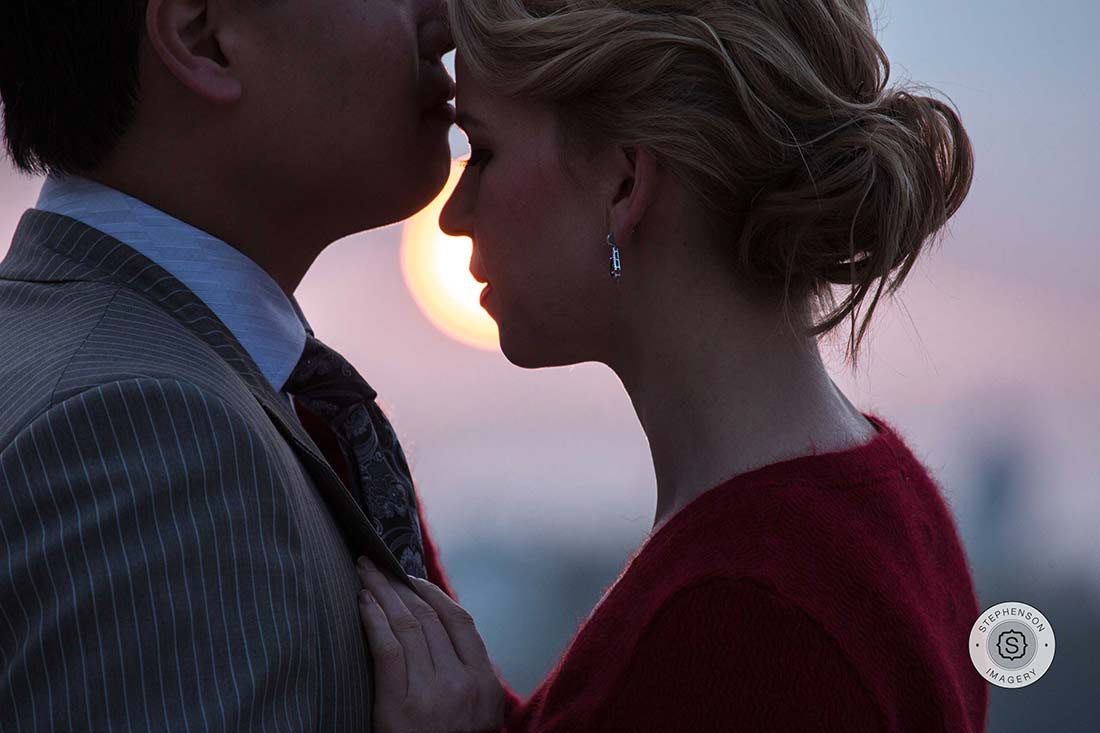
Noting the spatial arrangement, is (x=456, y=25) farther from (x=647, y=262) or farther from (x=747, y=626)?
(x=747, y=626)

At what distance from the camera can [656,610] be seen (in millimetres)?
1307

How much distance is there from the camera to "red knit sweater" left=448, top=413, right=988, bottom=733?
1.24 metres

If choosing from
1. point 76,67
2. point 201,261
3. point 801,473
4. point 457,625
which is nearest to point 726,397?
point 801,473

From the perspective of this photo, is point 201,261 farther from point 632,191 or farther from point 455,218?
point 632,191

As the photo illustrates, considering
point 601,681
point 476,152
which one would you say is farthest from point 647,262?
point 601,681

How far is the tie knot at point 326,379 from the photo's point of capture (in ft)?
5.04

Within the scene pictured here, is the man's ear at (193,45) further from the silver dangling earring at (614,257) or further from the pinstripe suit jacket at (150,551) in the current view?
the silver dangling earring at (614,257)

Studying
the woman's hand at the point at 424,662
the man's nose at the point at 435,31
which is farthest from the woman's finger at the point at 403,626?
the man's nose at the point at 435,31

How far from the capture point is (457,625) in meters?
1.46

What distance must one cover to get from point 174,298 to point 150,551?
0.36 meters

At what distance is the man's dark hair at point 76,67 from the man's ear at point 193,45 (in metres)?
→ 0.03

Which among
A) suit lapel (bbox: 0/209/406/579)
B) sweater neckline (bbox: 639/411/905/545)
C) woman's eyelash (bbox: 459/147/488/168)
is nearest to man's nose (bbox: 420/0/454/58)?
woman's eyelash (bbox: 459/147/488/168)

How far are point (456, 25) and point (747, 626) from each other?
34.2 inches

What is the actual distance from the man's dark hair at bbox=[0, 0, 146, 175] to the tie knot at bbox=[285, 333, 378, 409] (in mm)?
350
